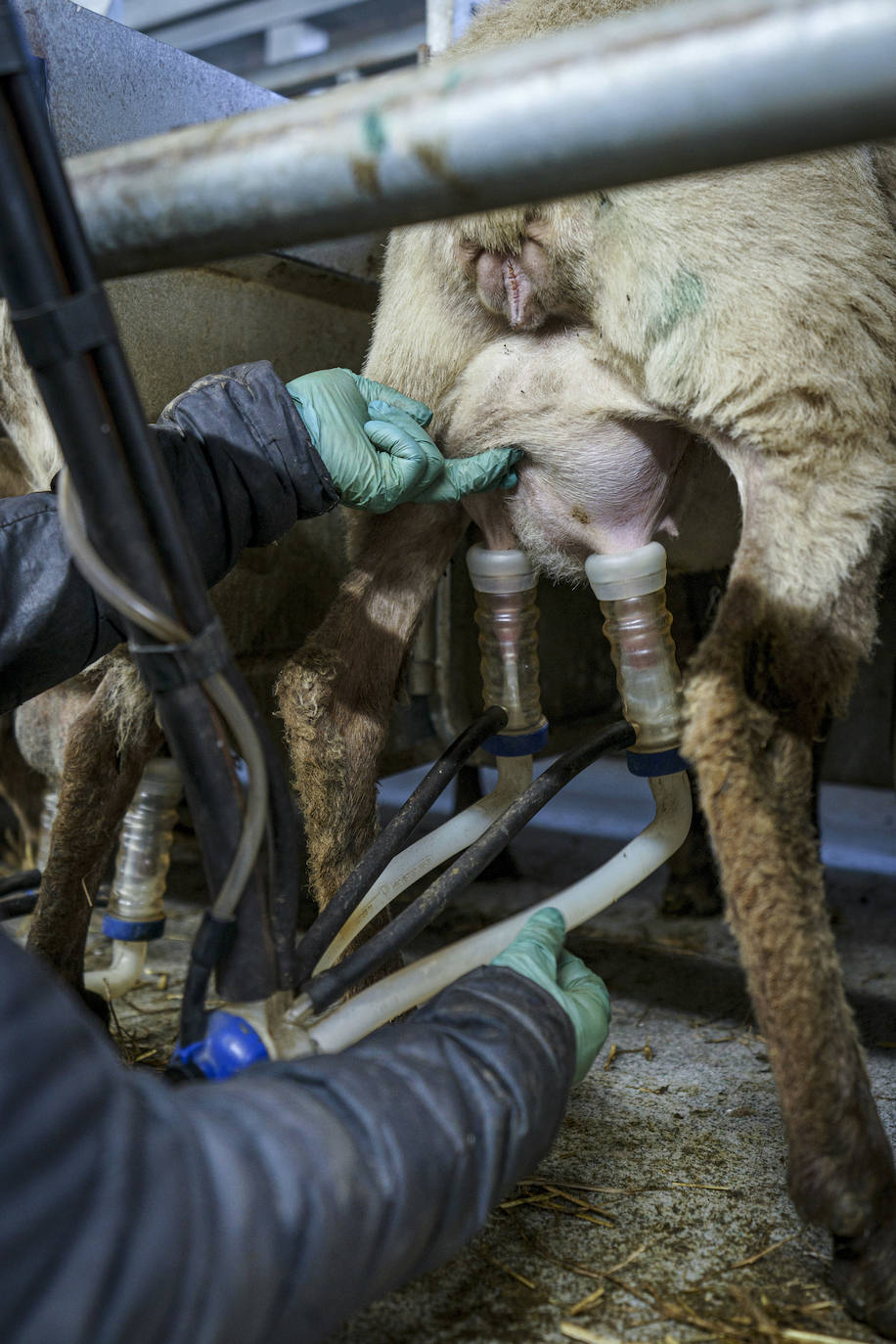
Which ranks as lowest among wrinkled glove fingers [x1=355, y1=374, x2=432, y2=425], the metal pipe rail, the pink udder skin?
the pink udder skin

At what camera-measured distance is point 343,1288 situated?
101 centimetres

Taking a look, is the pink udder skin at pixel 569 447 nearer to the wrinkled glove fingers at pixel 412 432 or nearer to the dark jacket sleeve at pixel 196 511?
the wrinkled glove fingers at pixel 412 432

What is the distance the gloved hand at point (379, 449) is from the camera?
182 centimetres

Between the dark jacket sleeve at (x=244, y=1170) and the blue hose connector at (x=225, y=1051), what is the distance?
13cm

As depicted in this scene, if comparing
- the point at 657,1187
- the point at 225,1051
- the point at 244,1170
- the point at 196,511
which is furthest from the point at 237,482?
the point at 657,1187

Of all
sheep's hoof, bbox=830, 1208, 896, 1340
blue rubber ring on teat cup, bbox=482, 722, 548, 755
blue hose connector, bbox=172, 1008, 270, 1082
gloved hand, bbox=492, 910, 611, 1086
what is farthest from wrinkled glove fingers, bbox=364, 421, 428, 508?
sheep's hoof, bbox=830, 1208, 896, 1340

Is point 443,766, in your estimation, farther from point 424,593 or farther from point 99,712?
point 99,712

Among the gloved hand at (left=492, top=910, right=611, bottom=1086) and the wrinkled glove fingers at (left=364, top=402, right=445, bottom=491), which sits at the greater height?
the wrinkled glove fingers at (left=364, top=402, right=445, bottom=491)

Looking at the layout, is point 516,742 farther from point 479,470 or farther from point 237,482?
point 237,482

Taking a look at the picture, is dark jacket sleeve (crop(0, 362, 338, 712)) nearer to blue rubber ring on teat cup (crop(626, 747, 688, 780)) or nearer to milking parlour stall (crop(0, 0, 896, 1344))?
milking parlour stall (crop(0, 0, 896, 1344))

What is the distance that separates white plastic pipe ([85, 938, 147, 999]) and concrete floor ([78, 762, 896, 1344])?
0.12 meters

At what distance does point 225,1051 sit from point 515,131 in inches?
40.5

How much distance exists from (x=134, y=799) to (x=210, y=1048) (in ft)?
4.96

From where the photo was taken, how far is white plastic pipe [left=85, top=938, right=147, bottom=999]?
2.50 m
